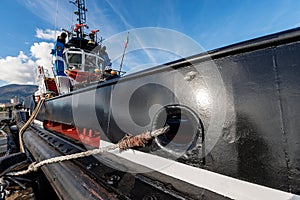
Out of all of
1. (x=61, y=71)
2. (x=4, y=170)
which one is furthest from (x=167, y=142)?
(x=61, y=71)

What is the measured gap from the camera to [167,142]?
45.6 inches

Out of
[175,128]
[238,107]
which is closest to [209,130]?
[238,107]

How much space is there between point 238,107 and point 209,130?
0.20 meters

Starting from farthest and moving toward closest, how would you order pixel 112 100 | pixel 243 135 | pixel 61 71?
pixel 61 71 < pixel 112 100 < pixel 243 135

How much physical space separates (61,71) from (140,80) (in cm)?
723

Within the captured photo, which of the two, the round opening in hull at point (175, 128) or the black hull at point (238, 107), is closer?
the black hull at point (238, 107)

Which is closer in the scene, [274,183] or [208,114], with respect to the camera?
[274,183]

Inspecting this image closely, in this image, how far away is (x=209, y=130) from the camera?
0.91 metres

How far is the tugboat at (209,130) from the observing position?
68cm

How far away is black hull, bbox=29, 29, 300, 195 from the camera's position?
67 cm

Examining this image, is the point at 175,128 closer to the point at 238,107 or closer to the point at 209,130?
the point at 209,130

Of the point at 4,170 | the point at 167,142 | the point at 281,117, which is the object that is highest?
the point at 281,117

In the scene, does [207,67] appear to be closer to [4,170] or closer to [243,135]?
[243,135]

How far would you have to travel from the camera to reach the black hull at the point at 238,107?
67cm
